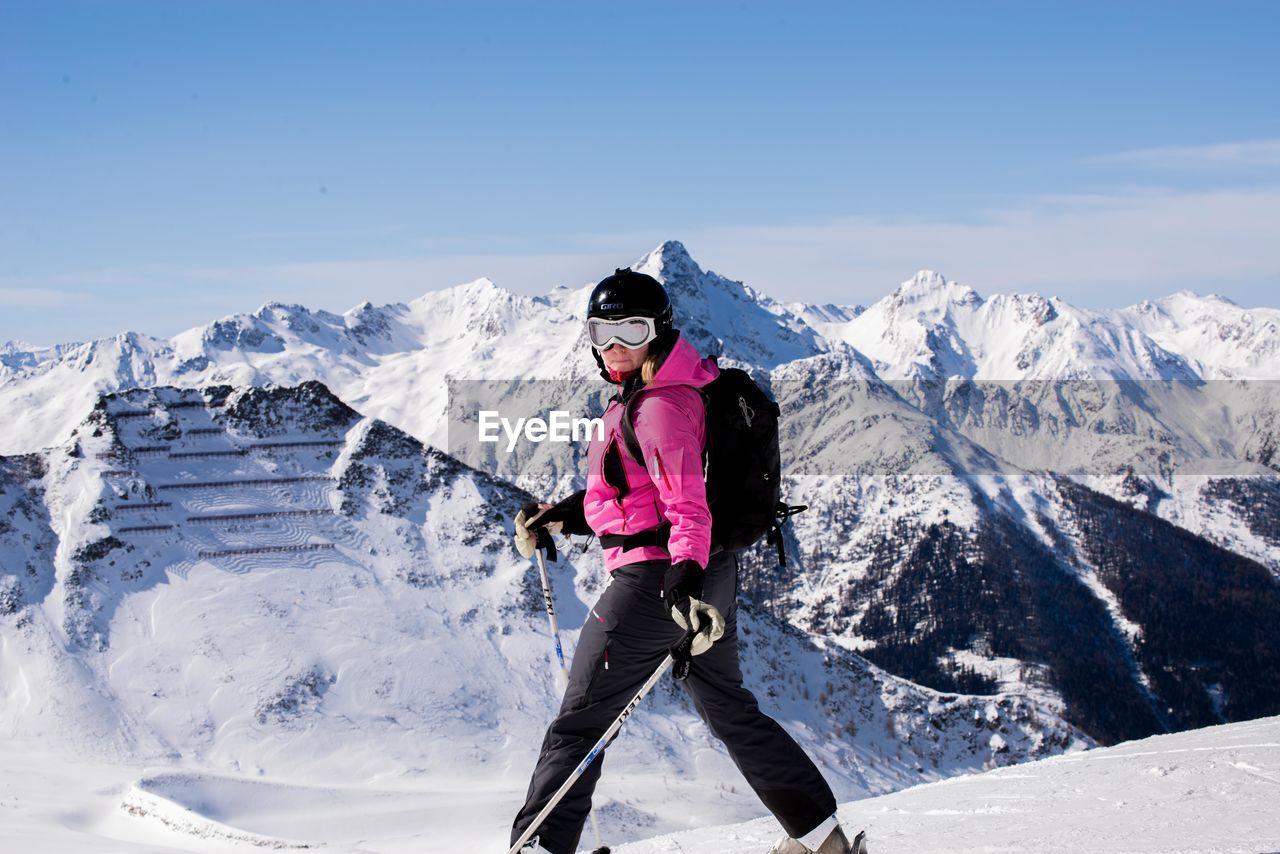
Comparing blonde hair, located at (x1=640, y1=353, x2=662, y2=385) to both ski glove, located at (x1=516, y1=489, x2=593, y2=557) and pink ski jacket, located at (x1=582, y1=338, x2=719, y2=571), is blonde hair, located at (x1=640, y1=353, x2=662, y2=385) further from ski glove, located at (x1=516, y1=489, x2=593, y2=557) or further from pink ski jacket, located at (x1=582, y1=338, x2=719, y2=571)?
ski glove, located at (x1=516, y1=489, x2=593, y2=557)

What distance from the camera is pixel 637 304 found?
7125 mm

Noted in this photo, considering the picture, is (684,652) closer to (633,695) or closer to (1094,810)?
(633,695)

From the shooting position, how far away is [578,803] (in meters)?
6.87

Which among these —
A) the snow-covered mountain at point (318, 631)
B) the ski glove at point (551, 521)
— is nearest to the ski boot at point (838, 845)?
the ski glove at point (551, 521)

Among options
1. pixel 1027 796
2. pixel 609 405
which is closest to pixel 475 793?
pixel 1027 796

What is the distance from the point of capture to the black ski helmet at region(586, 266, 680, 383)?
712cm

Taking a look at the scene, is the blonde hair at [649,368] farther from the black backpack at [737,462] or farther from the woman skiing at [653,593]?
the black backpack at [737,462]

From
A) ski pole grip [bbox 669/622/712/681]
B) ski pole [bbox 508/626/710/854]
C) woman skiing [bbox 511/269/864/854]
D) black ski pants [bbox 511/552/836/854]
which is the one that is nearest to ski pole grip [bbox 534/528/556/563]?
woman skiing [bbox 511/269/864/854]

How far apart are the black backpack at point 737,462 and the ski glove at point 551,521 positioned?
1.07 metres

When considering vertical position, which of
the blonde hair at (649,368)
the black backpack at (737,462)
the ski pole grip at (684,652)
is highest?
the blonde hair at (649,368)

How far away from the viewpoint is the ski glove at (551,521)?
26.2 feet

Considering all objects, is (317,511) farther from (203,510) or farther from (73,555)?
(73,555)

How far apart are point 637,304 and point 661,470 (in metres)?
1.27

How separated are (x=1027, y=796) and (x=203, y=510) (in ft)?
189
